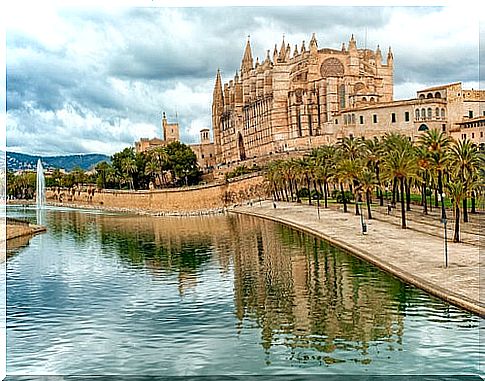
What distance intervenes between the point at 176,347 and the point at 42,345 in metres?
3.08

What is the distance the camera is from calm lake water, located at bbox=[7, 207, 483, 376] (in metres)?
12.9

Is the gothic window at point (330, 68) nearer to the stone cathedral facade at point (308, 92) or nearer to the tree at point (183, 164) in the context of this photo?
the stone cathedral facade at point (308, 92)

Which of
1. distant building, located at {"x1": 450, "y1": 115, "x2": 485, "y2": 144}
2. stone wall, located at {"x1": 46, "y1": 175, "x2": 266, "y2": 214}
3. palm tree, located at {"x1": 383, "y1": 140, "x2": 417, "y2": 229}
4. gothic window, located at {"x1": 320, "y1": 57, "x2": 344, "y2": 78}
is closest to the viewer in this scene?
palm tree, located at {"x1": 383, "y1": 140, "x2": 417, "y2": 229}

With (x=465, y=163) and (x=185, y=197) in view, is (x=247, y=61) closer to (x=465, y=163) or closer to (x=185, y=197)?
(x=185, y=197)

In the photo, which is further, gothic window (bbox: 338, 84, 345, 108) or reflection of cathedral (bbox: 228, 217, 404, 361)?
gothic window (bbox: 338, 84, 345, 108)

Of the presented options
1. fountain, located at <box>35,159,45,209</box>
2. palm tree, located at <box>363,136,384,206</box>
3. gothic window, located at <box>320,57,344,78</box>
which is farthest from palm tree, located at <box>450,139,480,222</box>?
fountain, located at <box>35,159,45,209</box>

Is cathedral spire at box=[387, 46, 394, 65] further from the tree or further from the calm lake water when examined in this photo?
the calm lake water

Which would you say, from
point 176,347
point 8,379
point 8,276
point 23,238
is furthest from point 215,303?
point 23,238

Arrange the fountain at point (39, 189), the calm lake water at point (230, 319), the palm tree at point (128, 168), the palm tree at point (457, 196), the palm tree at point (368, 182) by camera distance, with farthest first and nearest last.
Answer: the fountain at point (39, 189), the palm tree at point (128, 168), the palm tree at point (368, 182), the palm tree at point (457, 196), the calm lake water at point (230, 319)

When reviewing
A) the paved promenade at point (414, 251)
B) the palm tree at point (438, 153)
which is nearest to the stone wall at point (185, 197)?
the paved promenade at point (414, 251)

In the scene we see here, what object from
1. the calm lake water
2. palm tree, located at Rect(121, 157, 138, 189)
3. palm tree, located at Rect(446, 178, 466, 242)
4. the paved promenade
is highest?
palm tree, located at Rect(121, 157, 138, 189)

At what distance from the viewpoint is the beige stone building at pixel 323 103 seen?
211ft

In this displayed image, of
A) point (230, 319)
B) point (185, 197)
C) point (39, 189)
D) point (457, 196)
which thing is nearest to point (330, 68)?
point (185, 197)

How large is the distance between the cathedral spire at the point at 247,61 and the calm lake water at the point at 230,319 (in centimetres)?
7122
